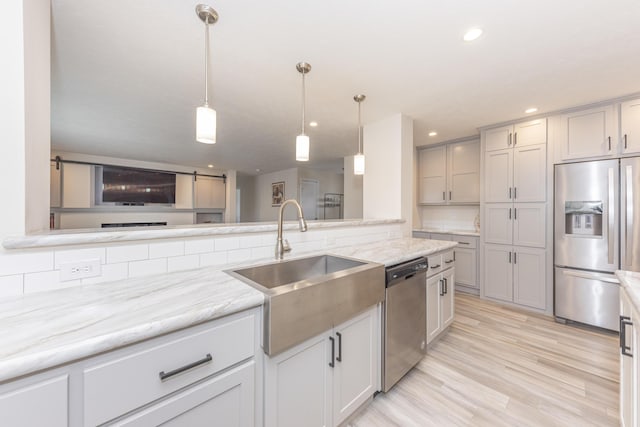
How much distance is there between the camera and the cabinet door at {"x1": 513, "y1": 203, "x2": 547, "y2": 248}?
292 centimetres

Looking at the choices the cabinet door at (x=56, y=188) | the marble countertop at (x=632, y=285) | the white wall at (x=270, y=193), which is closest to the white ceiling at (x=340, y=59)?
the marble countertop at (x=632, y=285)

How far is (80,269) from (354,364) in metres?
1.46

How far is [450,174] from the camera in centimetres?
404

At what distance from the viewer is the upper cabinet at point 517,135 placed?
9.61 feet

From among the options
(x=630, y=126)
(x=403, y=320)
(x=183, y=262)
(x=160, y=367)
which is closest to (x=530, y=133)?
(x=630, y=126)

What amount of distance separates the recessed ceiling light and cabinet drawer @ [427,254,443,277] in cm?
161

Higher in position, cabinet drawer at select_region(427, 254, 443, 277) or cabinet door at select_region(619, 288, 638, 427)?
cabinet drawer at select_region(427, 254, 443, 277)

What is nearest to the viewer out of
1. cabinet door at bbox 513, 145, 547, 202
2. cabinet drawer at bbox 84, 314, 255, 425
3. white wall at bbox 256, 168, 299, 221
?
cabinet drawer at bbox 84, 314, 255, 425

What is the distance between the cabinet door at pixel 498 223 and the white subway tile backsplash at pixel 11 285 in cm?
420

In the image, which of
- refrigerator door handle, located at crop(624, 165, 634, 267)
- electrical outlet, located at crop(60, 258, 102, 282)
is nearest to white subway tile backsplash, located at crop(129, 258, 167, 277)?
electrical outlet, located at crop(60, 258, 102, 282)

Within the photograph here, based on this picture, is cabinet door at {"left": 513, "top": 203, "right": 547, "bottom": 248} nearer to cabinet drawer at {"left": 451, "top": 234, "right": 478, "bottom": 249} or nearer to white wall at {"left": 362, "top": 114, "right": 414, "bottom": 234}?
cabinet drawer at {"left": 451, "top": 234, "right": 478, "bottom": 249}

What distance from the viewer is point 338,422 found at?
1344 millimetres

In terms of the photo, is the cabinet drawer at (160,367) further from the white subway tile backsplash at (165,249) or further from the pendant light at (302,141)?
the pendant light at (302,141)

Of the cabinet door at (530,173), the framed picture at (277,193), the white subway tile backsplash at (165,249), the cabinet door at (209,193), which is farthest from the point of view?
the framed picture at (277,193)
